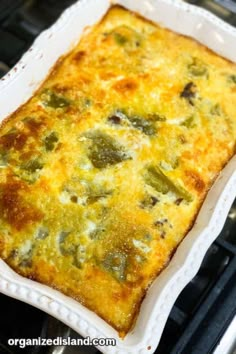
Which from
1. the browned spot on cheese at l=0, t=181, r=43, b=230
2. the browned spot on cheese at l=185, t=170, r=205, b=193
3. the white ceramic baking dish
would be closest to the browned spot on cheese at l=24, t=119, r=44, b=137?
the white ceramic baking dish

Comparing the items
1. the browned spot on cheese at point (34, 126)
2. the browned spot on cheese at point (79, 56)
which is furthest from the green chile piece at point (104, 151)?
the browned spot on cheese at point (79, 56)

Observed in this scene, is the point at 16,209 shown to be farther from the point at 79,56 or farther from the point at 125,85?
the point at 79,56

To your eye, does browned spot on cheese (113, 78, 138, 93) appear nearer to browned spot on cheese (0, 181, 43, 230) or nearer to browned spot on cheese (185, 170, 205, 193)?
browned spot on cheese (185, 170, 205, 193)

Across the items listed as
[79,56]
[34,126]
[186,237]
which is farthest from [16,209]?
[79,56]

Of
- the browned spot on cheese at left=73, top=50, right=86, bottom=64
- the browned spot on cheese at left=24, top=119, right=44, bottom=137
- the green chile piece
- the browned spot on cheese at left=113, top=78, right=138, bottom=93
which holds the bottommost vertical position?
the browned spot on cheese at left=24, top=119, right=44, bottom=137

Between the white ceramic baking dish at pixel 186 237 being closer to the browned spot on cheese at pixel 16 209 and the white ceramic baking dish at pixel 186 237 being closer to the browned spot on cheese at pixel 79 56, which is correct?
the browned spot on cheese at pixel 79 56

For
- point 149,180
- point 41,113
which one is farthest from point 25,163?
point 149,180
